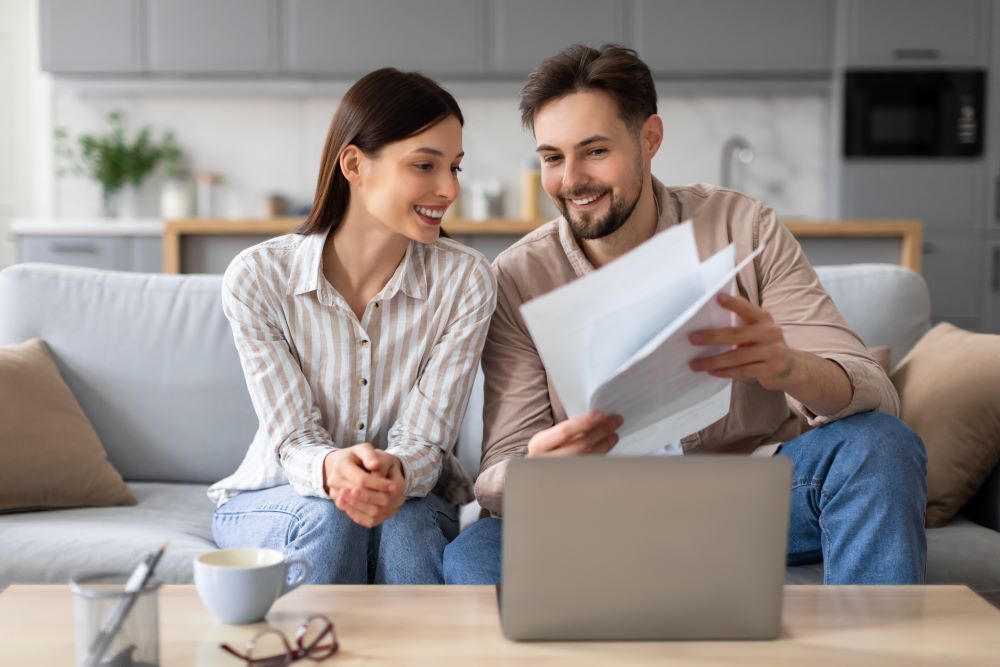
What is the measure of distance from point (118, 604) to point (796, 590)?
723mm

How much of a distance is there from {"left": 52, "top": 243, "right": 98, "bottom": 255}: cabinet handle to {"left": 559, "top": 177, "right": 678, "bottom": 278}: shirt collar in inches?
143

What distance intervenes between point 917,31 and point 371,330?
434cm

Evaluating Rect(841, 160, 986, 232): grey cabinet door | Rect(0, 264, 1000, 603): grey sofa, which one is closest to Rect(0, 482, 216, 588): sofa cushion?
Rect(0, 264, 1000, 603): grey sofa

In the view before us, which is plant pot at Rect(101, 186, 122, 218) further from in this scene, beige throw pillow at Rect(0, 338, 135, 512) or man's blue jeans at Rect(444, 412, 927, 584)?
man's blue jeans at Rect(444, 412, 927, 584)

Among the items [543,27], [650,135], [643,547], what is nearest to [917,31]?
[543,27]

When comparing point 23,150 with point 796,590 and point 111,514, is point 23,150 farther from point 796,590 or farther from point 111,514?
point 796,590

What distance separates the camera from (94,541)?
1.67 meters

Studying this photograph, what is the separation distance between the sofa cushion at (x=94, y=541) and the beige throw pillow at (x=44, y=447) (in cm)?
4

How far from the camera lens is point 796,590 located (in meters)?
1.14

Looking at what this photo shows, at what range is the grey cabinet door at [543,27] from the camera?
507cm

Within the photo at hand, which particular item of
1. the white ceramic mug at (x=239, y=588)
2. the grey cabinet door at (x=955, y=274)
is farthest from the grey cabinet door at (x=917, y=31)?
the white ceramic mug at (x=239, y=588)

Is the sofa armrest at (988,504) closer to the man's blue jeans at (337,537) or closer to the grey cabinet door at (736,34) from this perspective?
the man's blue jeans at (337,537)

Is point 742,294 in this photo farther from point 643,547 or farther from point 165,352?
point 165,352

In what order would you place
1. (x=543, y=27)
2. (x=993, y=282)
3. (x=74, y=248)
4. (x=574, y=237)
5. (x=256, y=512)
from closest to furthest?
(x=256, y=512)
(x=574, y=237)
(x=74, y=248)
(x=993, y=282)
(x=543, y=27)
